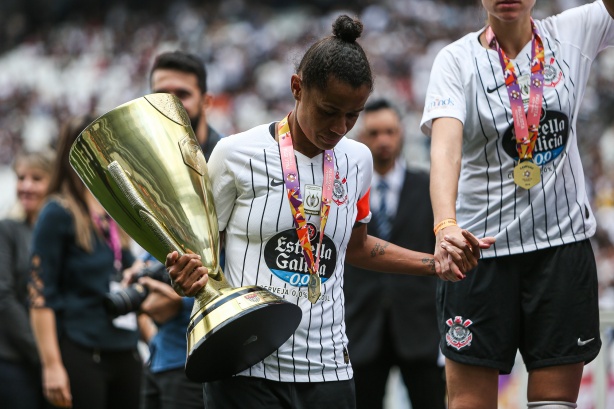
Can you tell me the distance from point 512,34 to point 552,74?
7.3 inches

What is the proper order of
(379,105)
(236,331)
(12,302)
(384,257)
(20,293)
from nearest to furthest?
(236,331) < (384,257) < (12,302) < (20,293) < (379,105)

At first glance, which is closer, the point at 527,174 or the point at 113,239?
the point at 527,174

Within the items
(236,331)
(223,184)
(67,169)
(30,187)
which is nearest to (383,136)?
(67,169)

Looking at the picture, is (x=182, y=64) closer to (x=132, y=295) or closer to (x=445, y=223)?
(x=132, y=295)

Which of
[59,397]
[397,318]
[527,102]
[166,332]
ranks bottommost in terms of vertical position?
[59,397]

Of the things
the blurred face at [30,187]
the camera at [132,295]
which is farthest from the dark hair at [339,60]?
the blurred face at [30,187]

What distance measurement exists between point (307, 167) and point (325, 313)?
1.36 feet

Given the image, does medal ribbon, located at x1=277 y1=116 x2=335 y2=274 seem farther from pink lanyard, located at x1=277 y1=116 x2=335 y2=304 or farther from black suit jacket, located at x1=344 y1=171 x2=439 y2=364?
black suit jacket, located at x1=344 y1=171 x2=439 y2=364

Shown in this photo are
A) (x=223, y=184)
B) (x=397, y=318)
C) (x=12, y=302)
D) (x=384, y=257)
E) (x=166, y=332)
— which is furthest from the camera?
(x=12, y=302)

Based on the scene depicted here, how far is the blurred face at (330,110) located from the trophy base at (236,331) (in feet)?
1.50

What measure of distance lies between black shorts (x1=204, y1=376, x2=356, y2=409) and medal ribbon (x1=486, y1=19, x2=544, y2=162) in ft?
3.31

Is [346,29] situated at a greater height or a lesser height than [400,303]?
greater

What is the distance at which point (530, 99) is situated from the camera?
9.89 ft

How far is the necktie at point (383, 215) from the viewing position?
502 centimetres
